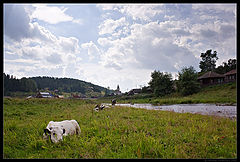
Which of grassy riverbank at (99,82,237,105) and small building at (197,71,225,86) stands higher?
small building at (197,71,225,86)

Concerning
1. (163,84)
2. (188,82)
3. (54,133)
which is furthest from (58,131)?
(163,84)

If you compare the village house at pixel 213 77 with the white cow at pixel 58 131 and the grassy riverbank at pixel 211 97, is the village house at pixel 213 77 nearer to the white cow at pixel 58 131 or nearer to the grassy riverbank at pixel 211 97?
the grassy riverbank at pixel 211 97

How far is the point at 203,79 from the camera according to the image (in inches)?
2379

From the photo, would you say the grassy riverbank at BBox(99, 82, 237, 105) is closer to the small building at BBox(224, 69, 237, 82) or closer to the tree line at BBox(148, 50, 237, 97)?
the tree line at BBox(148, 50, 237, 97)

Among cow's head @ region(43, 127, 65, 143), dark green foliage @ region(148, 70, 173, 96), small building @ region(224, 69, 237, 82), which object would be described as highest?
small building @ region(224, 69, 237, 82)

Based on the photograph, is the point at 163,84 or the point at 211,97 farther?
the point at 163,84

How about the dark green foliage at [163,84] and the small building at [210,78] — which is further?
the small building at [210,78]

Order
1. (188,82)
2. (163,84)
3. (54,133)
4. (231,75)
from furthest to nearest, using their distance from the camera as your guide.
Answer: (231,75), (163,84), (188,82), (54,133)

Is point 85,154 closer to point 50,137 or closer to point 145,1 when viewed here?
point 50,137

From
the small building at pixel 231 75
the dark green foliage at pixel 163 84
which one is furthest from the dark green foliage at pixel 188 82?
the small building at pixel 231 75

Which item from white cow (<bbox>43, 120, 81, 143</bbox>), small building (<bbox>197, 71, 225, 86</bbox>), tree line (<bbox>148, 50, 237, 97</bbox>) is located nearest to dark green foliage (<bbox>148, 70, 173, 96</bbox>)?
tree line (<bbox>148, 50, 237, 97</bbox>)

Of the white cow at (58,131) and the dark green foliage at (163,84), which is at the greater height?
the dark green foliage at (163,84)

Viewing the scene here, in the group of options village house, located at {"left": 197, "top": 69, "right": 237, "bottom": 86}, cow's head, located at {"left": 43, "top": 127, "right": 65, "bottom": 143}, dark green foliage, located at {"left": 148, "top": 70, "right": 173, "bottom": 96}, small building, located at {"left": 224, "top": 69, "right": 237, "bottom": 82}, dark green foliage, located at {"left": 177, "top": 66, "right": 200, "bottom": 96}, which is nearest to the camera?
cow's head, located at {"left": 43, "top": 127, "right": 65, "bottom": 143}

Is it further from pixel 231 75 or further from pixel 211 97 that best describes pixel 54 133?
pixel 231 75
